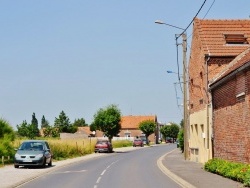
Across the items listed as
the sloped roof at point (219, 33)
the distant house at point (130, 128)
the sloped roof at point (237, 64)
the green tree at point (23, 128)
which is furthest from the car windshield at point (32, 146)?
the distant house at point (130, 128)

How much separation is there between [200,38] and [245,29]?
4.00m

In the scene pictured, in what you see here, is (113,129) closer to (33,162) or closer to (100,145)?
→ (100,145)

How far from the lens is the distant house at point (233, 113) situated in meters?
18.9

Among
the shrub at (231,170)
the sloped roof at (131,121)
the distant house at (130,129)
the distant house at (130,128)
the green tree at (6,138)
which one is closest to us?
the shrub at (231,170)

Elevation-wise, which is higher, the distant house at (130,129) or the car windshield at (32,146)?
the distant house at (130,129)

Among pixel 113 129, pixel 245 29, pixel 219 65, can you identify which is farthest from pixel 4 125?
pixel 113 129

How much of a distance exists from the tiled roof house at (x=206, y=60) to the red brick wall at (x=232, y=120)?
1.90 metres

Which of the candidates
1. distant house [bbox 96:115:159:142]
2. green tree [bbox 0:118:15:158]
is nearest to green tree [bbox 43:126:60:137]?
distant house [bbox 96:115:159:142]

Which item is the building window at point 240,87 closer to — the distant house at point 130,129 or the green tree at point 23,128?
the green tree at point 23,128

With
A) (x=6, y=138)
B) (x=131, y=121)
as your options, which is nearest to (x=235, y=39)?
(x=6, y=138)

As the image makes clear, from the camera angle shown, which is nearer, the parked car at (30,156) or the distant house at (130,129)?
the parked car at (30,156)

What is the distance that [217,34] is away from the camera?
3095cm

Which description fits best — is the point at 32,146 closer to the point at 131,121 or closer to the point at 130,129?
the point at 130,129

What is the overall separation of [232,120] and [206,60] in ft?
26.3
